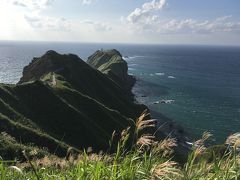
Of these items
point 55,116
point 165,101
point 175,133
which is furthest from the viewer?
point 165,101

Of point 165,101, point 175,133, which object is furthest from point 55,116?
point 165,101

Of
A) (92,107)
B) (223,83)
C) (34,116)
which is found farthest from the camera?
(223,83)

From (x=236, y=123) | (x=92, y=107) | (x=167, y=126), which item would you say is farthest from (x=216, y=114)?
(x=92, y=107)

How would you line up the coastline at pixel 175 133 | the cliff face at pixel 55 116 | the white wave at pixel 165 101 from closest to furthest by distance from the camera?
the cliff face at pixel 55 116 → the coastline at pixel 175 133 → the white wave at pixel 165 101

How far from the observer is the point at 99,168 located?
26.6ft

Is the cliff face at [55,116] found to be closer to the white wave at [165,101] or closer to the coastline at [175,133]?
the coastline at [175,133]

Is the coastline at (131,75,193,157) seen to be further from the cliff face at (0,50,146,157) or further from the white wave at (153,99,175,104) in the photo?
the white wave at (153,99,175,104)

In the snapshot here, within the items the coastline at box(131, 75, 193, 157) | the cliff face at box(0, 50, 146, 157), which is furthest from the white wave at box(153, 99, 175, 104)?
the cliff face at box(0, 50, 146, 157)

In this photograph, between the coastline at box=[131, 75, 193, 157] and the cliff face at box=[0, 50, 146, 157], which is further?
the coastline at box=[131, 75, 193, 157]

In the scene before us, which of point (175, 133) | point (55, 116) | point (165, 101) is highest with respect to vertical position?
point (55, 116)

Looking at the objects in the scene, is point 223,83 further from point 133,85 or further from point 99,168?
point 99,168

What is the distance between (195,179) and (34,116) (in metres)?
58.1

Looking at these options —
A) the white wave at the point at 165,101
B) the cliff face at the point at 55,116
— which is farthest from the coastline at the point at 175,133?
the white wave at the point at 165,101

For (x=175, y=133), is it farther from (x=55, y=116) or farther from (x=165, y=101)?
(x=55, y=116)
